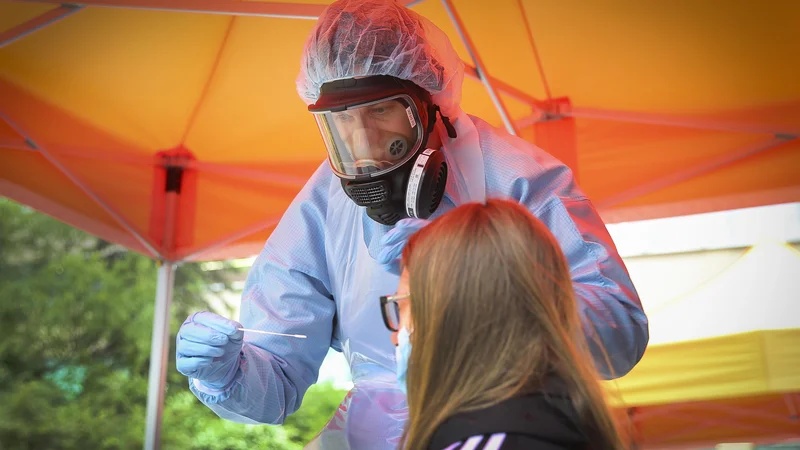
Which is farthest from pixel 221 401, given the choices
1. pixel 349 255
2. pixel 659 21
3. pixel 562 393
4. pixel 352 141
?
pixel 659 21

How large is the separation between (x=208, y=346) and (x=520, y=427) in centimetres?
88

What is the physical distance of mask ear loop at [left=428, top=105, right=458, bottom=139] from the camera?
2.26 meters

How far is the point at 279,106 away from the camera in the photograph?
4.29m

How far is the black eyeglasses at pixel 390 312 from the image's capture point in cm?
161

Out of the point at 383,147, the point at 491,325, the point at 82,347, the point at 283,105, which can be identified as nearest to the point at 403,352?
the point at 491,325

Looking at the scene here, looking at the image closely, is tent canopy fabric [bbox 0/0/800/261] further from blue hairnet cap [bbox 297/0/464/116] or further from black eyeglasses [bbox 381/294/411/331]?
black eyeglasses [bbox 381/294/411/331]

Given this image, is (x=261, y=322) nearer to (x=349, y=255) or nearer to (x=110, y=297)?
(x=349, y=255)

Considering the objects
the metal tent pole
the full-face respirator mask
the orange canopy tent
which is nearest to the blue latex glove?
the full-face respirator mask

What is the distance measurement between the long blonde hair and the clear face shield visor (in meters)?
0.69

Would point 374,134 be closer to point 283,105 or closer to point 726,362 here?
point 283,105

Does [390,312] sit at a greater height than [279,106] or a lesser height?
lesser

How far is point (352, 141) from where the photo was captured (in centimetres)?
219

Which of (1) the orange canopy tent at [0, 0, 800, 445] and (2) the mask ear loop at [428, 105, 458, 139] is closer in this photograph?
(2) the mask ear loop at [428, 105, 458, 139]

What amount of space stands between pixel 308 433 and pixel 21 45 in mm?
11043
